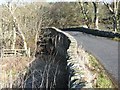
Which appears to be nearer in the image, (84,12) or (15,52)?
(15,52)

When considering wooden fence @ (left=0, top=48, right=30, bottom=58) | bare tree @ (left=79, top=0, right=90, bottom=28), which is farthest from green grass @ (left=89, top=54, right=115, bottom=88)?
bare tree @ (left=79, top=0, right=90, bottom=28)

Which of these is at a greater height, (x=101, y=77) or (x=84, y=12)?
(x=84, y=12)

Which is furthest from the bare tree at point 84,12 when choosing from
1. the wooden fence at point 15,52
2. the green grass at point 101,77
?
the green grass at point 101,77

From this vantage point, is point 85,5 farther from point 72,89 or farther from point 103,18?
point 72,89

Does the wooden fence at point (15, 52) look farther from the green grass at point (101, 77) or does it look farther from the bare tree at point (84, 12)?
the bare tree at point (84, 12)

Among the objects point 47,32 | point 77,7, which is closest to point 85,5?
point 77,7

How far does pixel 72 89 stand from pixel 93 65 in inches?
268

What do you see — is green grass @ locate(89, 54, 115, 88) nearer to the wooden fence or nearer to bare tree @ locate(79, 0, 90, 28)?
the wooden fence

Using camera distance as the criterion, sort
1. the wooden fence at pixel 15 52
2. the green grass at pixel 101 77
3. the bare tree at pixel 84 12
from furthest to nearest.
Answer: the bare tree at pixel 84 12 → the wooden fence at pixel 15 52 → the green grass at pixel 101 77

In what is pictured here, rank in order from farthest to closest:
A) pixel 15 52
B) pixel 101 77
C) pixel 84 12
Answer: pixel 84 12 → pixel 15 52 → pixel 101 77

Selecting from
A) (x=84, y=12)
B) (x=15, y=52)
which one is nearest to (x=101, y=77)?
(x=15, y=52)

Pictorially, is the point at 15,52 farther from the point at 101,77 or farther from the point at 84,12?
the point at 84,12

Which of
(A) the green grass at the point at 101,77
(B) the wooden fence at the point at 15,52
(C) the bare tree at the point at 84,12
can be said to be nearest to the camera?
(A) the green grass at the point at 101,77

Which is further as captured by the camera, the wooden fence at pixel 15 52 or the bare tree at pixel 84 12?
the bare tree at pixel 84 12
